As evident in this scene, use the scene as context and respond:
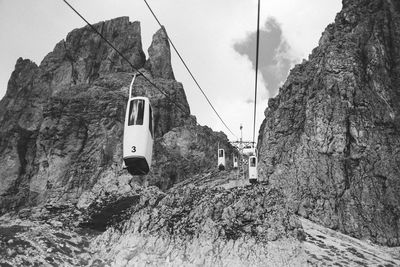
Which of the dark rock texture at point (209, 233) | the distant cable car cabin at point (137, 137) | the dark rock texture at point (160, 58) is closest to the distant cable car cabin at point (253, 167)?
the dark rock texture at point (209, 233)

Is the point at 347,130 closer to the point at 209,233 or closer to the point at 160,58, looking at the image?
the point at 209,233

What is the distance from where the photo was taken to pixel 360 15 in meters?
67.6

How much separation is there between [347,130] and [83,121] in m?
54.6

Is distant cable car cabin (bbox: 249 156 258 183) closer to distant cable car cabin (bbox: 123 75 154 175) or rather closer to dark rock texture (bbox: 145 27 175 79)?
distant cable car cabin (bbox: 123 75 154 175)

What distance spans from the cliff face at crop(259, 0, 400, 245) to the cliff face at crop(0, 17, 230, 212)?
79.1ft

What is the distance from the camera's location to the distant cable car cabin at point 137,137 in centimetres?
2027

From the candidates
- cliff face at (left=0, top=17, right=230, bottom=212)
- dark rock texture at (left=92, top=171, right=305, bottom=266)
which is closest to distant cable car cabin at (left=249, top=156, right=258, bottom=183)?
dark rock texture at (left=92, top=171, right=305, bottom=266)

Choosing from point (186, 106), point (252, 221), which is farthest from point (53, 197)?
point (252, 221)

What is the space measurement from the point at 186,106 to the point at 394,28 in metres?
50.1

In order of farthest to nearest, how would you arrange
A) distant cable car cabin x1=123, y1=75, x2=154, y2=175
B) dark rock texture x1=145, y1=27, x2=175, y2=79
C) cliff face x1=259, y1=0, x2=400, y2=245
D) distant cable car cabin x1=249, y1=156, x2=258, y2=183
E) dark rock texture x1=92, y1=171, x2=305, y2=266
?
dark rock texture x1=145, y1=27, x2=175, y2=79
distant cable car cabin x1=249, y1=156, x2=258, y2=183
cliff face x1=259, y1=0, x2=400, y2=245
dark rock texture x1=92, y1=171, x2=305, y2=266
distant cable car cabin x1=123, y1=75, x2=154, y2=175

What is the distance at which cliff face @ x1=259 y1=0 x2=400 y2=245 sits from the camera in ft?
163

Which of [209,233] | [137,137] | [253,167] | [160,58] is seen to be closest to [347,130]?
[253,167]

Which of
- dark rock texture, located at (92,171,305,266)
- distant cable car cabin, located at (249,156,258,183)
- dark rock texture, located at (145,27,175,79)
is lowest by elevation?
dark rock texture, located at (92,171,305,266)

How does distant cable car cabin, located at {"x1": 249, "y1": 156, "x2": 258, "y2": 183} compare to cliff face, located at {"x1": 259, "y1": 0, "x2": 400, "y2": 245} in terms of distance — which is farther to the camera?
distant cable car cabin, located at {"x1": 249, "y1": 156, "x2": 258, "y2": 183}
